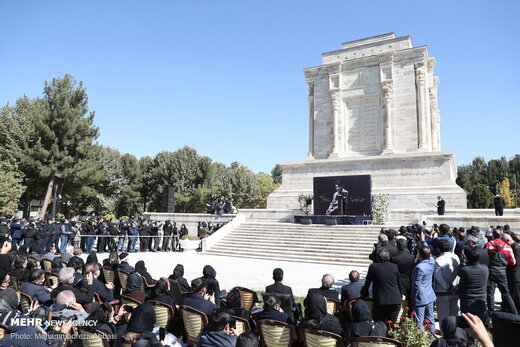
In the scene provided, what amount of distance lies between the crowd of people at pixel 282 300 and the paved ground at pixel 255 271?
11.8ft

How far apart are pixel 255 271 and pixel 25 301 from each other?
8333mm

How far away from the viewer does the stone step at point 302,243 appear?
16500mm

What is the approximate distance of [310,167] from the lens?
30.3 metres

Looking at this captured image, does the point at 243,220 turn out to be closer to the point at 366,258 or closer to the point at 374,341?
the point at 366,258

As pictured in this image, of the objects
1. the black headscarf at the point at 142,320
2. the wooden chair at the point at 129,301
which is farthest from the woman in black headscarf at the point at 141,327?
the wooden chair at the point at 129,301

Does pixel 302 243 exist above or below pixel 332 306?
below

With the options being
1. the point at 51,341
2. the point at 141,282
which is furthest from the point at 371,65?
the point at 51,341

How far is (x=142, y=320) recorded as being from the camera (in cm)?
412

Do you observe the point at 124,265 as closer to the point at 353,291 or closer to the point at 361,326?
the point at 353,291

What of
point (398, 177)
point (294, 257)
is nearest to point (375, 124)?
point (398, 177)

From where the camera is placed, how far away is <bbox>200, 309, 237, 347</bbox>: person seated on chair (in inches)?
148

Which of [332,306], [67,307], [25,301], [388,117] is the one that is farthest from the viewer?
[388,117]

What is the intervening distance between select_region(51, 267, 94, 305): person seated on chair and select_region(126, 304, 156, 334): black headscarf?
1.74m

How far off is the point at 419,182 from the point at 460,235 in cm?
1829
